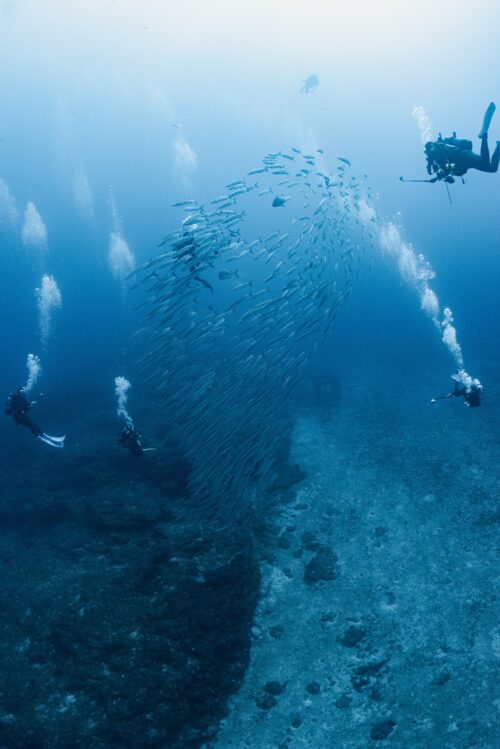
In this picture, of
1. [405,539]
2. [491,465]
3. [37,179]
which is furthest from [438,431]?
[37,179]

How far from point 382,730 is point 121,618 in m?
4.17

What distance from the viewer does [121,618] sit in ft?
22.4

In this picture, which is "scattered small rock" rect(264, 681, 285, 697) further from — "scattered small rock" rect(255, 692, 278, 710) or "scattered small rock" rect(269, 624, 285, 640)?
"scattered small rock" rect(269, 624, 285, 640)

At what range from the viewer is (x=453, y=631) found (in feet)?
22.4

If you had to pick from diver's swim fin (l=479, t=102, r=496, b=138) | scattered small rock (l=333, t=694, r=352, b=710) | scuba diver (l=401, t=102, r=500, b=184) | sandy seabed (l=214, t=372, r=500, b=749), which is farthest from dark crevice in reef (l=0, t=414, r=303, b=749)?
diver's swim fin (l=479, t=102, r=496, b=138)

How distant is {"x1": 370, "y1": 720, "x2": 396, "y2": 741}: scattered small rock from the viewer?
5.71 metres

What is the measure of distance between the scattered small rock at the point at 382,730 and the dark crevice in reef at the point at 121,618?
211 cm

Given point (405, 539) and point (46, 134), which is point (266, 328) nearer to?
point (405, 539)

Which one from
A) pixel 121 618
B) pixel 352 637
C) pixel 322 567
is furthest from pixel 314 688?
pixel 121 618

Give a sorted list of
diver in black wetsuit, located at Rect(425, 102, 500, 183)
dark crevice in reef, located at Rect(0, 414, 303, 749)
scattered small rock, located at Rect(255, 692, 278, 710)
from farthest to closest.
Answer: scattered small rock, located at Rect(255, 692, 278, 710) < dark crevice in reef, located at Rect(0, 414, 303, 749) < diver in black wetsuit, located at Rect(425, 102, 500, 183)

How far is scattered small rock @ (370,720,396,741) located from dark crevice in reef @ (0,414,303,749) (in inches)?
83.2

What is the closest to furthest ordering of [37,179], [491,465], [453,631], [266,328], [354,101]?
[453,631] → [266,328] → [491,465] → [37,179] → [354,101]

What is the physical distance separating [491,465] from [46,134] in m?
56.5

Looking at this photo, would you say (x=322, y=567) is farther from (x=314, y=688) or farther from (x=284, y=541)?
(x=314, y=688)
